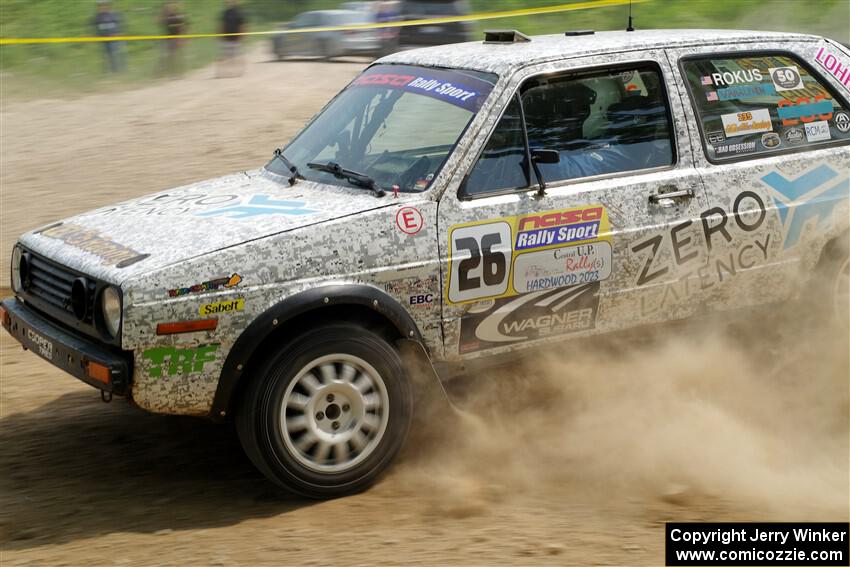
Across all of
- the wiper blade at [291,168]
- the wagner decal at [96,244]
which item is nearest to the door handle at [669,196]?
the wiper blade at [291,168]

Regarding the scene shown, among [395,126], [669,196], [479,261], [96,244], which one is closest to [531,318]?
[479,261]

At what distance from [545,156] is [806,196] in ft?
5.14

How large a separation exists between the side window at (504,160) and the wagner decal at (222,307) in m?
1.21

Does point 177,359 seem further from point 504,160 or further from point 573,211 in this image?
point 573,211

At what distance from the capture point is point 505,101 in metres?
5.04

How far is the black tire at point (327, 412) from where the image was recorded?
4.57 m

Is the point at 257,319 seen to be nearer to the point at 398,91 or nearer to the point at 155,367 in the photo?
the point at 155,367

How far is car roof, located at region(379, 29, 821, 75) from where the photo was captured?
5223 millimetres

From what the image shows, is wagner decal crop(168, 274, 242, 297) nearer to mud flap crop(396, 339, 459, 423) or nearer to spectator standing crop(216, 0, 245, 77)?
mud flap crop(396, 339, 459, 423)

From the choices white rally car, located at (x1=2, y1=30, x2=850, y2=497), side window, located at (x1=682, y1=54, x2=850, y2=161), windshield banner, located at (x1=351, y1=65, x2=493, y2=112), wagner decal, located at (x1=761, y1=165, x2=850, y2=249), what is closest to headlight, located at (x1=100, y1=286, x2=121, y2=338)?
white rally car, located at (x1=2, y1=30, x2=850, y2=497)

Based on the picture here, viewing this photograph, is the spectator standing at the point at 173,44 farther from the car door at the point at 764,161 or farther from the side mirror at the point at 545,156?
the side mirror at the point at 545,156

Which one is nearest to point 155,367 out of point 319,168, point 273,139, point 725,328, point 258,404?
point 258,404

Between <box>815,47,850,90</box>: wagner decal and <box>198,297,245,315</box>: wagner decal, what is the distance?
11.4 ft

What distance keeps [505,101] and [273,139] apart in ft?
23.2
